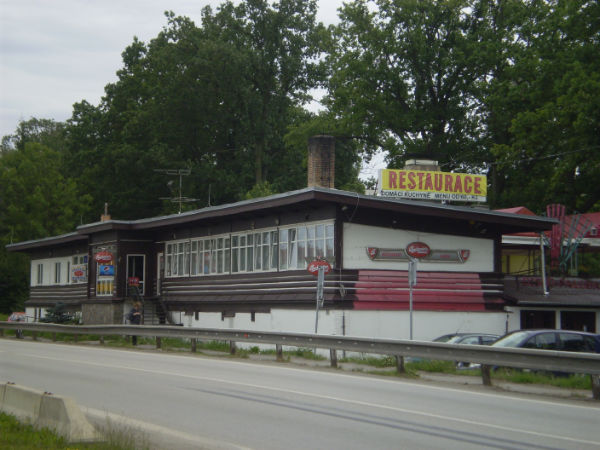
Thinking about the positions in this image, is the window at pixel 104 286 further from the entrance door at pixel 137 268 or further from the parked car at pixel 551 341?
the parked car at pixel 551 341

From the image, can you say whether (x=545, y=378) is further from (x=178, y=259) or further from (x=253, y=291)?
(x=178, y=259)

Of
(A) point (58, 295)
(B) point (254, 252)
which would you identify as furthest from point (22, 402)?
(A) point (58, 295)

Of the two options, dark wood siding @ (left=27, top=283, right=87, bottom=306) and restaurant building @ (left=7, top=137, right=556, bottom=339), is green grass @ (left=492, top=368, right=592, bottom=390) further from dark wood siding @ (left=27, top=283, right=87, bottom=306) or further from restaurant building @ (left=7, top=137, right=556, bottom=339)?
dark wood siding @ (left=27, top=283, right=87, bottom=306)

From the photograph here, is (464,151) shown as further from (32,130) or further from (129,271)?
(32,130)

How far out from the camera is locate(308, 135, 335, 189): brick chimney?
3472 centimetres

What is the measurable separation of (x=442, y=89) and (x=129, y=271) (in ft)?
79.2

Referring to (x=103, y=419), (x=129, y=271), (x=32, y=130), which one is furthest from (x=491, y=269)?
(x=32, y=130)

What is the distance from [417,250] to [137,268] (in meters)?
18.7

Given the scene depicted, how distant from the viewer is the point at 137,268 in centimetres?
4419

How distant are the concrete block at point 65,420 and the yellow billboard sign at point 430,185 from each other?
83.6ft

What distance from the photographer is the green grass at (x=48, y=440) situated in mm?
9102

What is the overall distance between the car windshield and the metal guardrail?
2.43m

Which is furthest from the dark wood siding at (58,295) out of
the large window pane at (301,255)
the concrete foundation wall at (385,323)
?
the large window pane at (301,255)

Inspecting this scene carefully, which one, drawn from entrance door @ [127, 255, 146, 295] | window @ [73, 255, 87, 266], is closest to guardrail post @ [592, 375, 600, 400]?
entrance door @ [127, 255, 146, 295]
